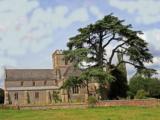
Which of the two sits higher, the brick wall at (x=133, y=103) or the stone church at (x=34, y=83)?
the stone church at (x=34, y=83)

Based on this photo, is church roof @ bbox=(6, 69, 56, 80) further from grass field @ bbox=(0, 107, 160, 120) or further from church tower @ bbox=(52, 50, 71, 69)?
grass field @ bbox=(0, 107, 160, 120)

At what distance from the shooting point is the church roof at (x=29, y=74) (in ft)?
347

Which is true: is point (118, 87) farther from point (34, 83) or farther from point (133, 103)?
point (34, 83)

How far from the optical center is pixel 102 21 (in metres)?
57.9

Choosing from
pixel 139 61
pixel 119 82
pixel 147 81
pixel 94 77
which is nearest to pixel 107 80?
pixel 94 77

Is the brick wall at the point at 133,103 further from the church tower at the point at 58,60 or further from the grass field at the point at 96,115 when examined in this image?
the church tower at the point at 58,60

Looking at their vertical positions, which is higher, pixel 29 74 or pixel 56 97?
pixel 29 74

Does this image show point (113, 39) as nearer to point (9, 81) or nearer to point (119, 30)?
point (119, 30)

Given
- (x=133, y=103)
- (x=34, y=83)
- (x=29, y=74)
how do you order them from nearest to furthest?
(x=133, y=103), (x=34, y=83), (x=29, y=74)

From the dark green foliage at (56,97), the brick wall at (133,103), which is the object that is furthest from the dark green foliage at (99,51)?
the dark green foliage at (56,97)

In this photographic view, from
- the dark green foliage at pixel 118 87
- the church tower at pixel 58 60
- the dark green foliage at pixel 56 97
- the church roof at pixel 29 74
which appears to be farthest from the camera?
the church tower at pixel 58 60

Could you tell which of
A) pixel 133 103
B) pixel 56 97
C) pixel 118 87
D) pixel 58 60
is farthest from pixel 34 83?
pixel 133 103

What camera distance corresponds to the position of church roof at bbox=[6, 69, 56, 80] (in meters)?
106

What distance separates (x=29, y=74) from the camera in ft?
352
